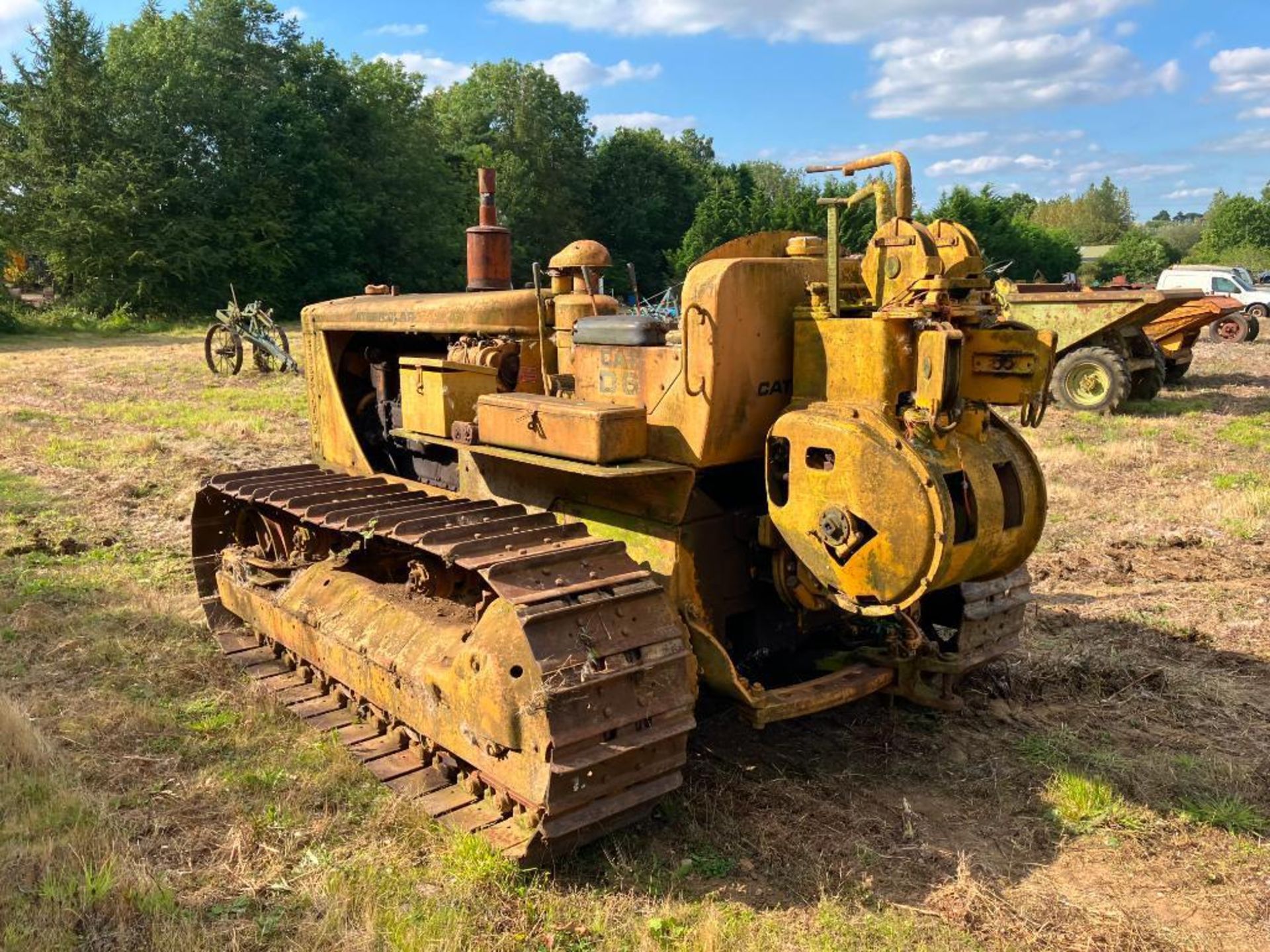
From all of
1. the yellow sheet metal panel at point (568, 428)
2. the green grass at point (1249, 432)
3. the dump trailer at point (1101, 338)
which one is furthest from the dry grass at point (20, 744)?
the dump trailer at point (1101, 338)

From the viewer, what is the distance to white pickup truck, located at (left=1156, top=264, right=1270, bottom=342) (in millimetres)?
28344

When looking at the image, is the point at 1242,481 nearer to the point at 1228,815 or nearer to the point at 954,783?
the point at 1228,815

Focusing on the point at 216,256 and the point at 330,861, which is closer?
the point at 330,861

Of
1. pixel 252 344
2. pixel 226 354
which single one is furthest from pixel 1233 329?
pixel 226 354

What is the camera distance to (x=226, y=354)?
21.1 metres

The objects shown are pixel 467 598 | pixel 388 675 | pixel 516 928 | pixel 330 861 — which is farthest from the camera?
pixel 467 598

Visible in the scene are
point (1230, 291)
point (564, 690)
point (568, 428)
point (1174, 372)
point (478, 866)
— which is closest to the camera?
point (564, 690)

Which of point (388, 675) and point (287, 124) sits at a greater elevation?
point (287, 124)

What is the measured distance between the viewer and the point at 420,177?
48.4 metres

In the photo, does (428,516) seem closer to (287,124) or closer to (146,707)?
(146,707)

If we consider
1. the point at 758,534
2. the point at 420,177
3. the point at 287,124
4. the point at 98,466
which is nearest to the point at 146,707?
the point at 758,534

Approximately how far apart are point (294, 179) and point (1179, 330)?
36383 millimetres

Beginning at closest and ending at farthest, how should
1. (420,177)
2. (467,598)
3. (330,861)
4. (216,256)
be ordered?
(330,861)
(467,598)
(216,256)
(420,177)

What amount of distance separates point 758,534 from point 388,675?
6.07ft
